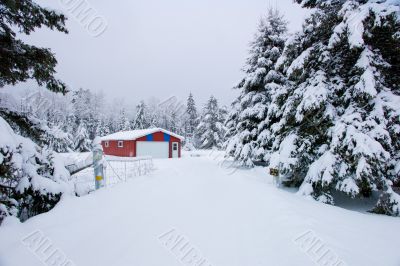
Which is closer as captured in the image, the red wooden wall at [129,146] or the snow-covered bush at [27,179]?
the snow-covered bush at [27,179]

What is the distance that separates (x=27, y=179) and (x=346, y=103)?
9.07 meters

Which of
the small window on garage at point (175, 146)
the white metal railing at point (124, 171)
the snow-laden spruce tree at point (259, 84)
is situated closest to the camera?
the white metal railing at point (124, 171)

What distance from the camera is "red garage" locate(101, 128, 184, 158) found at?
23.1m

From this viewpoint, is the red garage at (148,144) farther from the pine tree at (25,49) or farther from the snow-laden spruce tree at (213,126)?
the pine tree at (25,49)

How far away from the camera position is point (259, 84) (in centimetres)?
1308

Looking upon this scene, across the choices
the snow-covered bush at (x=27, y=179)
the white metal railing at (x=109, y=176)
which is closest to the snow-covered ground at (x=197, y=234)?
the snow-covered bush at (x=27, y=179)

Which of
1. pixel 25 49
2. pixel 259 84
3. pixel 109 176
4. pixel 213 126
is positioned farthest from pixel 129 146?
pixel 25 49

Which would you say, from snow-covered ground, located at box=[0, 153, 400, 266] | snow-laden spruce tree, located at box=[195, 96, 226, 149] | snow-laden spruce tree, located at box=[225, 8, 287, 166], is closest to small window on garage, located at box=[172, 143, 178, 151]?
snow-laden spruce tree, located at box=[195, 96, 226, 149]

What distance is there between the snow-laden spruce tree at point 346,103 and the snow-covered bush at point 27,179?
686 centimetres

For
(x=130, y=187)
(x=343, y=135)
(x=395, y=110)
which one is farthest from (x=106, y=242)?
(x=395, y=110)

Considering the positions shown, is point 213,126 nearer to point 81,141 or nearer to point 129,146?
point 129,146

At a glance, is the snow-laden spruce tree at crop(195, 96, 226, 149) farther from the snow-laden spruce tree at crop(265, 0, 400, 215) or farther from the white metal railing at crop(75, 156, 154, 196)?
the snow-laden spruce tree at crop(265, 0, 400, 215)

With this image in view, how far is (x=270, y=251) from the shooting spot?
309 centimetres

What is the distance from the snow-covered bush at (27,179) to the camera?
3404 mm
